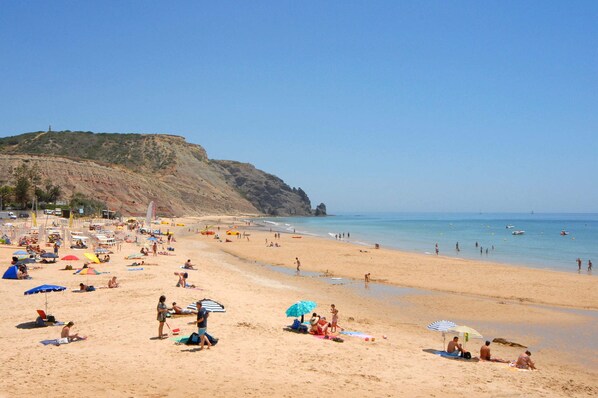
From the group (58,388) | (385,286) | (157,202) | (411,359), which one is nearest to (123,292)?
(58,388)

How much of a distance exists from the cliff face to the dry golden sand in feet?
203

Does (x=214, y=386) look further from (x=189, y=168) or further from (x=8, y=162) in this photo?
(x=189, y=168)

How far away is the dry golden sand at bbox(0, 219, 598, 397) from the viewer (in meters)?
8.55

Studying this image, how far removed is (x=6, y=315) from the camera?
1299 cm

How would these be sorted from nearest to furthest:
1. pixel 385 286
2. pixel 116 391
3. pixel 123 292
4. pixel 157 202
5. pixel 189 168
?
pixel 116 391 < pixel 123 292 < pixel 385 286 < pixel 157 202 < pixel 189 168

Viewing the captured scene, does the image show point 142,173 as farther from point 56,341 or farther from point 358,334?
point 358,334

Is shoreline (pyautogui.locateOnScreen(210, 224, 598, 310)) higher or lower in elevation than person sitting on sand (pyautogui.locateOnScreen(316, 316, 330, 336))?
lower

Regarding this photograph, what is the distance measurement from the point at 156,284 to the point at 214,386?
11158 millimetres

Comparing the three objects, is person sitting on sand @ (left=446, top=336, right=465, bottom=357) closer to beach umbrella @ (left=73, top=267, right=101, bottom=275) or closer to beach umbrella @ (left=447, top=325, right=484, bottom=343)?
beach umbrella @ (left=447, top=325, right=484, bottom=343)

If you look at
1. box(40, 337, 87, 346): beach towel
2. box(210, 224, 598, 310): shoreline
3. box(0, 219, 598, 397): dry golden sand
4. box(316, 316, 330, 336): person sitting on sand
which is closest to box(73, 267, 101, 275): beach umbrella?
box(0, 219, 598, 397): dry golden sand

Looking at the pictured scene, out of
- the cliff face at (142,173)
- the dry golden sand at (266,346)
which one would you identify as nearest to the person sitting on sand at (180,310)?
the dry golden sand at (266,346)

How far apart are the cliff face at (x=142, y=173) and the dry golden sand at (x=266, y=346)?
61.9 meters

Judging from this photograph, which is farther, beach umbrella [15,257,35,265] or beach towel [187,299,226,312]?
beach umbrella [15,257,35,265]

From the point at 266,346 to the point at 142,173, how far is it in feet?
320
